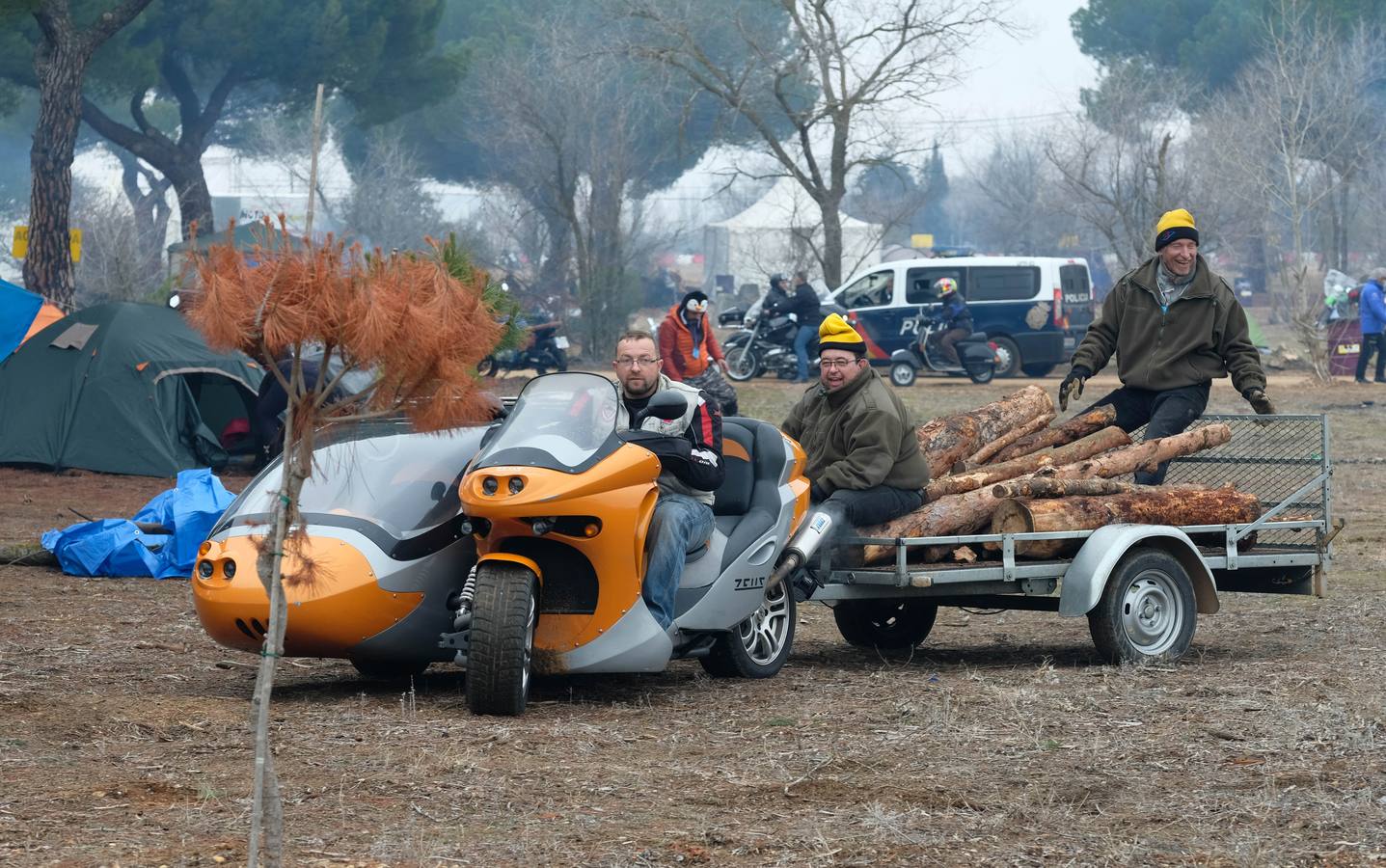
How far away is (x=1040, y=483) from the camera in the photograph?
27.5 ft

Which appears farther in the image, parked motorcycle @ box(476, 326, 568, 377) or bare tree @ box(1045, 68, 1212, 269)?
bare tree @ box(1045, 68, 1212, 269)

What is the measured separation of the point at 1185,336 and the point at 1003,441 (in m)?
1.13

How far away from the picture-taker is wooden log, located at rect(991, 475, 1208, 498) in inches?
328

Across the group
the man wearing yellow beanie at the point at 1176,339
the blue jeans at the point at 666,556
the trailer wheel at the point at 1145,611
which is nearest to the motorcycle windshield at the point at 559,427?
the blue jeans at the point at 666,556

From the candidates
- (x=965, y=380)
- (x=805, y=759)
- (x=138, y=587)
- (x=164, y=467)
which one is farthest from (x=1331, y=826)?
(x=965, y=380)

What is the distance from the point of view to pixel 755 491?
26.2 feet

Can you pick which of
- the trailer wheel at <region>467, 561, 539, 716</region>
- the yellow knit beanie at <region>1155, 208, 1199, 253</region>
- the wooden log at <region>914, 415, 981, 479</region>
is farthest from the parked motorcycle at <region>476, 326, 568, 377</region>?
the trailer wheel at <region>467, 561, 539, 716</region>

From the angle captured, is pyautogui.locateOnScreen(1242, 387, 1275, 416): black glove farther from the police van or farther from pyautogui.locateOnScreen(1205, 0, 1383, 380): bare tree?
pyautogui.locateOnScreen(1205, 0, 1383, 380): bare tree

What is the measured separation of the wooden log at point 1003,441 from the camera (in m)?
9.55

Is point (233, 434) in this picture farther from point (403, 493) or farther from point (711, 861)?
point (711, 861)

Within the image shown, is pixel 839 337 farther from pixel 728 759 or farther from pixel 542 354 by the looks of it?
pixel 542 354

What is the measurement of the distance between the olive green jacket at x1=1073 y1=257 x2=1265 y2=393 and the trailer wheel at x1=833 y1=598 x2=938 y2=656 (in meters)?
1.67

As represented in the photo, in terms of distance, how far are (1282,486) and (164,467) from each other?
11566 millimetres

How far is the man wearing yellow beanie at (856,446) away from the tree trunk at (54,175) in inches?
653
